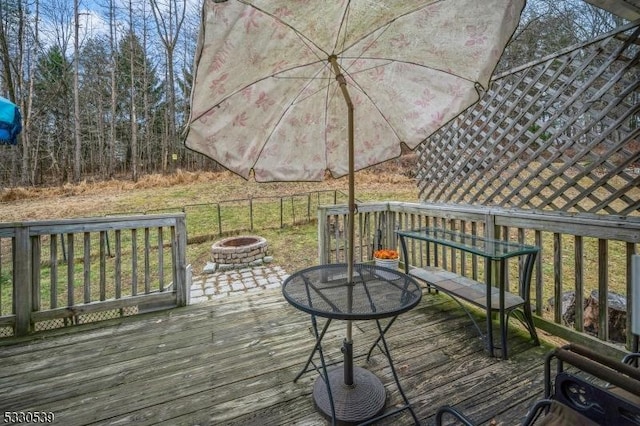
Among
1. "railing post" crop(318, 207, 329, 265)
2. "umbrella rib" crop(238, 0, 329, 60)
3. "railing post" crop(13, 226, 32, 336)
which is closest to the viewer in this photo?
"umbrella rib" crop(238, 0, 329, 60)

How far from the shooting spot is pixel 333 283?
6.10ft

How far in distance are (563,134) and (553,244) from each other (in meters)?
1.24

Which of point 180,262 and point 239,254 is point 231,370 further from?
point 239,254

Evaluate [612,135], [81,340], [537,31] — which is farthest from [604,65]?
[537,31]

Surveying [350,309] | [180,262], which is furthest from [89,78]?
[350,309]

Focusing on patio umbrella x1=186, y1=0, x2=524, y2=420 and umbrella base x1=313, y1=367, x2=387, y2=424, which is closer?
patio umbrella x1=186, y1=0, x2=524, y2=420

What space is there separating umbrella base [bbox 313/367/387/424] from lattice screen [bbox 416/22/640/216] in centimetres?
204

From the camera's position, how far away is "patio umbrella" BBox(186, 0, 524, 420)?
1.28 m

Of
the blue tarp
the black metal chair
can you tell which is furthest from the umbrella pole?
the blue tarp

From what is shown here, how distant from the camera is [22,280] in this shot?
249cm

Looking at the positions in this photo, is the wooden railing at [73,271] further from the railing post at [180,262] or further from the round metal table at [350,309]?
the round metal table at [350,309]

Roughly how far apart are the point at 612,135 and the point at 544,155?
0.52m

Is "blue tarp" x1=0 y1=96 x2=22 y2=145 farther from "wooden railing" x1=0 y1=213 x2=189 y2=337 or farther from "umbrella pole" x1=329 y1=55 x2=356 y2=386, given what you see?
"umbrella pole" x1=329 y1=55 x2=356 y2=386

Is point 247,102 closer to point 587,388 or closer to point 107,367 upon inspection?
point 587,388
